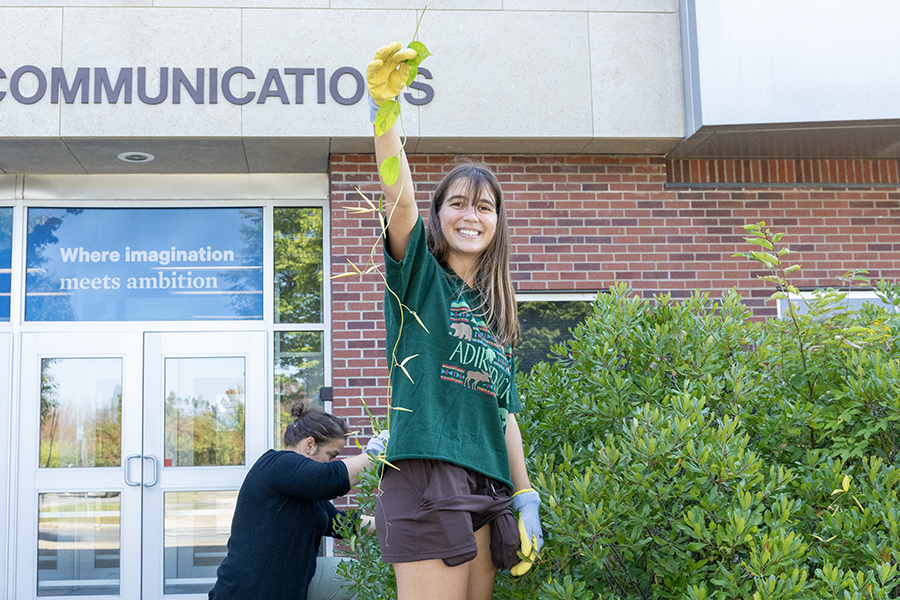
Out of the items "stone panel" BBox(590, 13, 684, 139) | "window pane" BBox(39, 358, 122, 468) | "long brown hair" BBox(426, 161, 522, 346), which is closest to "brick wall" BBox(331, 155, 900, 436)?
"stone panel" BBox(590, 13, 684, 139)

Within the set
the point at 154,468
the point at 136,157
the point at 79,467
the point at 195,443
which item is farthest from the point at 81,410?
the point at 136,157

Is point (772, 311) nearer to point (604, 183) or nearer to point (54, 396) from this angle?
point (604, 183)

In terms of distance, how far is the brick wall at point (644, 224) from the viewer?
19.2ft

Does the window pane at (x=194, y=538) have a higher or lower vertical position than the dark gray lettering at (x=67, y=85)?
lower

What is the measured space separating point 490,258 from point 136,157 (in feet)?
14.7

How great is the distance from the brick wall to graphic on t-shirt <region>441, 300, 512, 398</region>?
12.0 ft

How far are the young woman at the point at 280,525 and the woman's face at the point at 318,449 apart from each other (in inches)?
11.2

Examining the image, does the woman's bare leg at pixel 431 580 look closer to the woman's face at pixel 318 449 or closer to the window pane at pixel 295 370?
the woman's face at pixel 318 449

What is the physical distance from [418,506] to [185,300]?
4.87m

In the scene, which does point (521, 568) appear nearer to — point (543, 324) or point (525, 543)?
point (525, 543)

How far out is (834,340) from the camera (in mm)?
2484

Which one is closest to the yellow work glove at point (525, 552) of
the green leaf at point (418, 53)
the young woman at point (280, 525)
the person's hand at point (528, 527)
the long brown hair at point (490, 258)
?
the person's hand at point (528, 527)

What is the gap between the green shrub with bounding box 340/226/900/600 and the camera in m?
2.03

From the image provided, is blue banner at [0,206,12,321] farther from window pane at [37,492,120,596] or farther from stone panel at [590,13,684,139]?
stone panel at [590,13,684,139]
